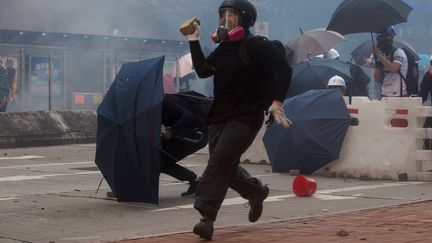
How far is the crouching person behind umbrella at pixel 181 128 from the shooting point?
26.9 feet

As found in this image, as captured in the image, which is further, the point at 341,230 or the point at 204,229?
the point at 341,230

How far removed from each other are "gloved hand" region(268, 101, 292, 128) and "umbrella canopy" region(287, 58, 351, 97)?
693 centimetres

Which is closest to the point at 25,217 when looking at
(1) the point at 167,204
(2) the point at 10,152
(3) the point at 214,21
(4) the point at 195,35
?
(1) the point at 167,204

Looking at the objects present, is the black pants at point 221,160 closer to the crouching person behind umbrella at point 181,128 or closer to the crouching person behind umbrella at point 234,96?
the crouching person behind umbrella at point 234,96

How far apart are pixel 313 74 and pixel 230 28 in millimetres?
7180

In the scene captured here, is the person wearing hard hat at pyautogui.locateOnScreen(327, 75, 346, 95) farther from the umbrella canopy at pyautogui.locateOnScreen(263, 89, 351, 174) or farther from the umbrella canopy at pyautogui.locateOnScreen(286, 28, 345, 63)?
the umbrella canopy at pyautogui.locateOnScreen(286, 28, 345, 63)

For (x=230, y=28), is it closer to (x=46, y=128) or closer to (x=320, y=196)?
(x=320, y=196)

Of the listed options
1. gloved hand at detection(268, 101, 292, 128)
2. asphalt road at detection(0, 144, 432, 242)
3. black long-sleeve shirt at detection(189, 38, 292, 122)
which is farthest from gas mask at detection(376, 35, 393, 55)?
gloved hand at detection(268, 101, 292, 128)

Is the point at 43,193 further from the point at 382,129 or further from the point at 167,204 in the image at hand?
the point at 382,129

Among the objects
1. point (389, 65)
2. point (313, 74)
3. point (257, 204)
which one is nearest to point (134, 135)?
point (257, 204)

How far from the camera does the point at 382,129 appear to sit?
35.0 ft

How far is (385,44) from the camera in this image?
38.3 ft

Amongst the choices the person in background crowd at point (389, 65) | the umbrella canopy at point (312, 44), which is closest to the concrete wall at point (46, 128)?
the umbrella canopy at point (312, 44)

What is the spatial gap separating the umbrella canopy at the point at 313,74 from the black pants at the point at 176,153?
474 centimetres
